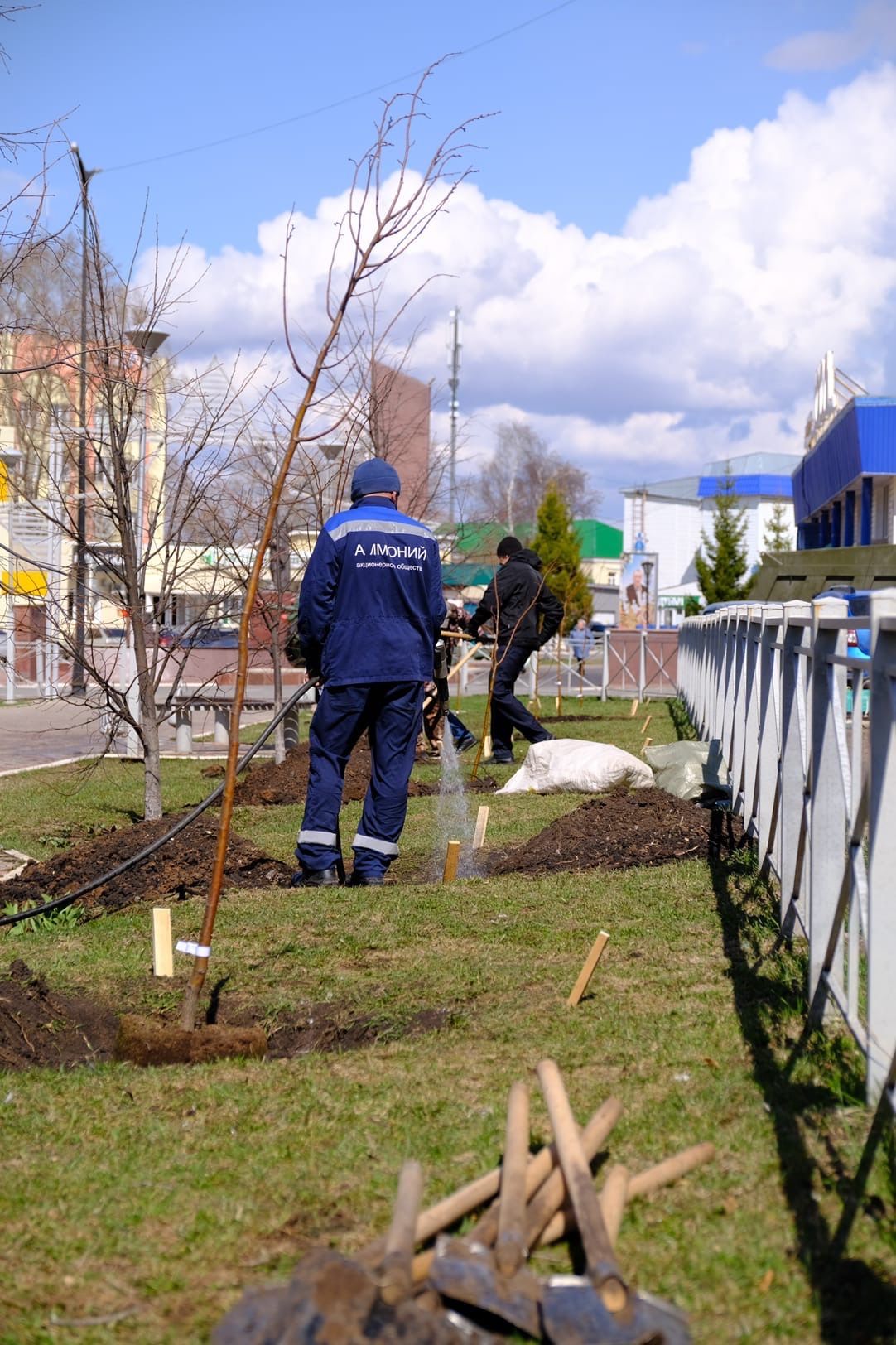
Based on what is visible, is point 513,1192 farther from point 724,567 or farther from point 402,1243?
point 724,567

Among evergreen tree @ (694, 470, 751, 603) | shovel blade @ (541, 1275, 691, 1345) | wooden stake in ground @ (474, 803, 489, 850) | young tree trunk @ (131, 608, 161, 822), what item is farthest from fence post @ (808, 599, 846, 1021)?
evergreen tree @ (694, 470, 751, 603)

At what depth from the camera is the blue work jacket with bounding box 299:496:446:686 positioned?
281 inches


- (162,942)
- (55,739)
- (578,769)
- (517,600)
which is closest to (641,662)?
(55,739)

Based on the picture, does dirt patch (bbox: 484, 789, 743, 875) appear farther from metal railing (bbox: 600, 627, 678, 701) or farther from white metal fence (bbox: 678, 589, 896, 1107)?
metal railing (bbox: 600, 627, 678, 701)

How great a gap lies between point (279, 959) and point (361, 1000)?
0.70 m

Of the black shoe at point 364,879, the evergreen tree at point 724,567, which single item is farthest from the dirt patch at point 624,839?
the evergreen tree at point 724,567

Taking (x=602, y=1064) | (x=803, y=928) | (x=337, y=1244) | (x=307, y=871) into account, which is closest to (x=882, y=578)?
(x=307, y=871)

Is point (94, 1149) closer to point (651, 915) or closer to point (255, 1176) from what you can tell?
point (255, 1176)

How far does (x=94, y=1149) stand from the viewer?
3.46 meters

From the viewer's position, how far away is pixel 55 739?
18.9 meters

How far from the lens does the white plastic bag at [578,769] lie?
34.3 feet

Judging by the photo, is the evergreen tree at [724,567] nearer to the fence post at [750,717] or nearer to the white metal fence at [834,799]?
the fence post at [750,717]

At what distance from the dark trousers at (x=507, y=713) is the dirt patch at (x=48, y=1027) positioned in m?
8.60

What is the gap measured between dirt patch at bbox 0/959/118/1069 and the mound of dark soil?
1.78 m
